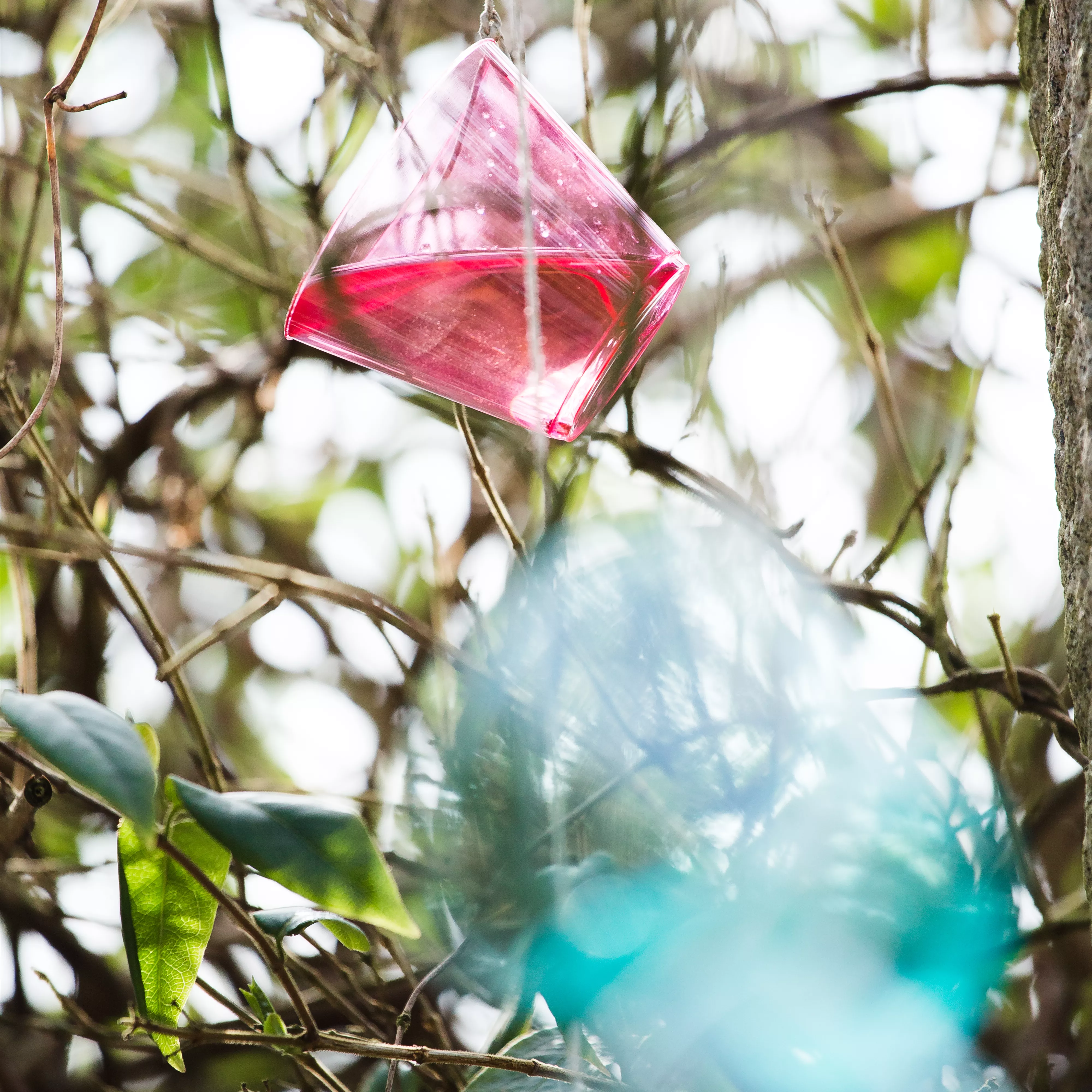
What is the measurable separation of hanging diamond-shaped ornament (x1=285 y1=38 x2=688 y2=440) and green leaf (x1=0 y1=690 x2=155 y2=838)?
195 mm

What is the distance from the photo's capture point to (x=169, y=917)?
50 cm

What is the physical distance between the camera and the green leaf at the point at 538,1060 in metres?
0.51

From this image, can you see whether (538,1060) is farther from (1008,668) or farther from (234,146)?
(234,146)

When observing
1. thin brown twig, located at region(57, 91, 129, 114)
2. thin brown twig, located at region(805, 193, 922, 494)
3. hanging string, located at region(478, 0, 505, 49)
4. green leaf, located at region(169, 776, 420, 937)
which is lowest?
green leaf, located at region(169, 776, 420, 937)

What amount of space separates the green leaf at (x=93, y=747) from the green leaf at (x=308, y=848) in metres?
0.03

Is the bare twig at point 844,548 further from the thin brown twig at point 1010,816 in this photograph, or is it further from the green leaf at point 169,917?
the green leaf at point 169,917

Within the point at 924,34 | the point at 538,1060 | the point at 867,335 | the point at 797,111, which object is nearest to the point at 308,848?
the point at 538,1060

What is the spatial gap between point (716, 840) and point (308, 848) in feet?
0.91

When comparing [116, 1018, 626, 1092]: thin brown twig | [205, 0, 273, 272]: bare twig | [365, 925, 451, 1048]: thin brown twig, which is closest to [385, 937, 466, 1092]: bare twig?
[116, 1018, 626, 1092]: thin brown twig

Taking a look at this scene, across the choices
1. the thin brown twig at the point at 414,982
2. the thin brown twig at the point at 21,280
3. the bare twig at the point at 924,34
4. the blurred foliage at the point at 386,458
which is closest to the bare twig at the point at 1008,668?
the blurred foliage at the point at 386,458

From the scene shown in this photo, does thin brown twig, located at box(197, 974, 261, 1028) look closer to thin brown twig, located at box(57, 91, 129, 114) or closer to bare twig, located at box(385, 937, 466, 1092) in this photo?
bare twig, located at box(385, 937, 466, 1092)

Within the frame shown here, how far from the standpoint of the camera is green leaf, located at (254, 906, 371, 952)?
0.49 metres

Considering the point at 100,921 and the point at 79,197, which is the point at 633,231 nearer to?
the point at 100,921

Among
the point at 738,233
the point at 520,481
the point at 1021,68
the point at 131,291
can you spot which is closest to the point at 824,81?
the point at 738,233
